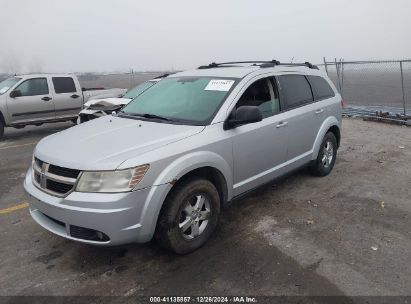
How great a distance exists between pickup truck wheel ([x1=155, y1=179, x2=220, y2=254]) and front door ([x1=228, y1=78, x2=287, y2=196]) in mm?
466

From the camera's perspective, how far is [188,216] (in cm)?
362

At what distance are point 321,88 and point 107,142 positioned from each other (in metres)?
3.62

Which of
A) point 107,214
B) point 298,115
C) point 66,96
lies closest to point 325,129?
point 298,115

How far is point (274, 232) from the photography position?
412 centimetres

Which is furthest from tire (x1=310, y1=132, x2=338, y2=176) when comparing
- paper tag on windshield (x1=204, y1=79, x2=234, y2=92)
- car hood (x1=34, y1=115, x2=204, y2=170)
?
car hood (x1=34, y1=115, x2=204, y2=170)

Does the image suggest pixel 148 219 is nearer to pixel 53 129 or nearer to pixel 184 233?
pixel 184 233

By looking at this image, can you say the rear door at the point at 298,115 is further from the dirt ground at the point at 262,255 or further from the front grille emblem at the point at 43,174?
the front grille emblem at the point at 43,174

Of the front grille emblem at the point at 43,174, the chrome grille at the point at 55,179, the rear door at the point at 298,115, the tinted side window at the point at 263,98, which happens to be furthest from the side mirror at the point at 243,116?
the front grille emblem at the point at 43,174

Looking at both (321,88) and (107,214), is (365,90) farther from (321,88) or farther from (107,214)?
(107,214)

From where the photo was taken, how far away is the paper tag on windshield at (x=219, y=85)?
167 inches

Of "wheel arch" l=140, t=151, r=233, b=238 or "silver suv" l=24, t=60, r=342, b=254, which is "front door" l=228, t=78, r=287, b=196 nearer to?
"silver suv" l=24, t=60, r=342, b=254

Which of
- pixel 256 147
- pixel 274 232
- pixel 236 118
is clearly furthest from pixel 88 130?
pixel 274 232

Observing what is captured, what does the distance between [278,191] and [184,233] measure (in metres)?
2.11

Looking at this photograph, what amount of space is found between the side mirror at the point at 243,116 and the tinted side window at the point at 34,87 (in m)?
8.24
